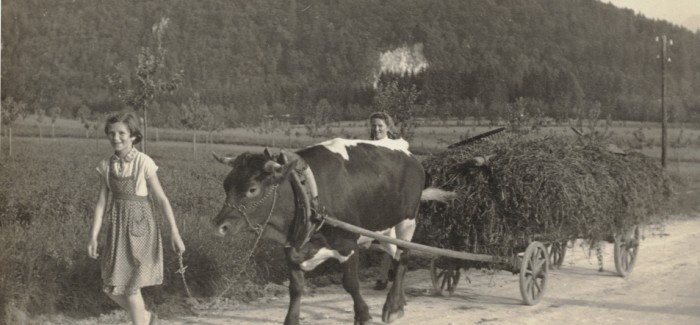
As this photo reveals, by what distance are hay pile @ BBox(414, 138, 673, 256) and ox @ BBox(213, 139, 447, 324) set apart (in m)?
0.50

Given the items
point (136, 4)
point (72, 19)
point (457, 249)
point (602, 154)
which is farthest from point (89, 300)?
point (136, 4)

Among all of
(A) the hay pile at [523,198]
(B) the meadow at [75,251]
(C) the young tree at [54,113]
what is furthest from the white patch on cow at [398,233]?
(C) the young tree at [54,113]

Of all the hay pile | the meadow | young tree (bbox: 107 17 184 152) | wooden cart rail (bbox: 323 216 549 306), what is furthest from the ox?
young tree (bbox: 107 17 184 152)

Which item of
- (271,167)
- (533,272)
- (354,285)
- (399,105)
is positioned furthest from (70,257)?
(399,105)

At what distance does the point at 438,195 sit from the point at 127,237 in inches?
142

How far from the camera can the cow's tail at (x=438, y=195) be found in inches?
284

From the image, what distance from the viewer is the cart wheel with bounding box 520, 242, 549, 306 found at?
722 centimetres

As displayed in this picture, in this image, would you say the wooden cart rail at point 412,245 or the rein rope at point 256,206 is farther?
the wooden cart rail at point 412,245

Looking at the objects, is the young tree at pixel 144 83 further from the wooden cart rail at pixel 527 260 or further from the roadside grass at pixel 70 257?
the wooden cart rail at pixel 527 260

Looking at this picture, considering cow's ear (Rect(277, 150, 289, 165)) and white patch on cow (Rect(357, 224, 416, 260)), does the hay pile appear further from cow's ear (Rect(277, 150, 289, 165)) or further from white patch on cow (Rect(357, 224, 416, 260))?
cow's ear (Rect(277, 150, 289, 165))

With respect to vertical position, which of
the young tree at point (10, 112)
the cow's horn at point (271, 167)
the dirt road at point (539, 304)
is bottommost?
the dirt road at point (539, 304)

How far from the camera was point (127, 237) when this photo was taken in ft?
15.3

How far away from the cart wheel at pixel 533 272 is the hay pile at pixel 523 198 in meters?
0.14

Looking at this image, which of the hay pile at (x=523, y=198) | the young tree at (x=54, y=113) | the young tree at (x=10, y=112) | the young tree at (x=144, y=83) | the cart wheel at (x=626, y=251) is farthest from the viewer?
the young tree at (x=144, y=83)
